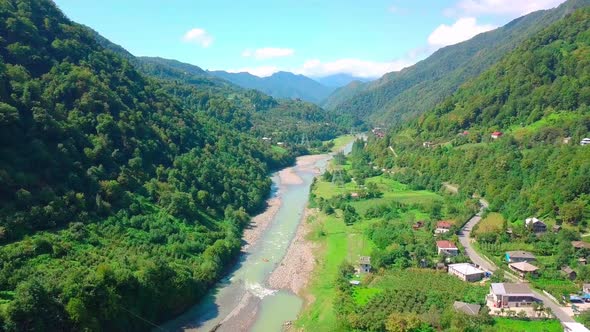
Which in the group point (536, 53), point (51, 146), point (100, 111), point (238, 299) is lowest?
point (238, 299)

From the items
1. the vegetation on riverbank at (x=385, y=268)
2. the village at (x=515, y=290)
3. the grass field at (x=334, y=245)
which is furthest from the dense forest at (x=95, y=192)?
the village at (x=515, y=290)

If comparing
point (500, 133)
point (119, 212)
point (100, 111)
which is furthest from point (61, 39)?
point (500, 133)

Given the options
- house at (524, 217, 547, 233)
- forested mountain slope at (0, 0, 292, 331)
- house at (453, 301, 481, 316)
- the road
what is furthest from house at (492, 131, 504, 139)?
house at (453, 301, 481, 316)

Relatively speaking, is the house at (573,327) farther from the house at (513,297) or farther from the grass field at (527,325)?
the house at (513,297)

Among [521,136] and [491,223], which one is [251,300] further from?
[521,136]

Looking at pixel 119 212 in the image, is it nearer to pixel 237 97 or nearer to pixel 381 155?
pixel 381 155

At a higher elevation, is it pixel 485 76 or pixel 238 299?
pixel 485 76

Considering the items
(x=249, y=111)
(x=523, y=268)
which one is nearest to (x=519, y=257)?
(x=523, y=268)
